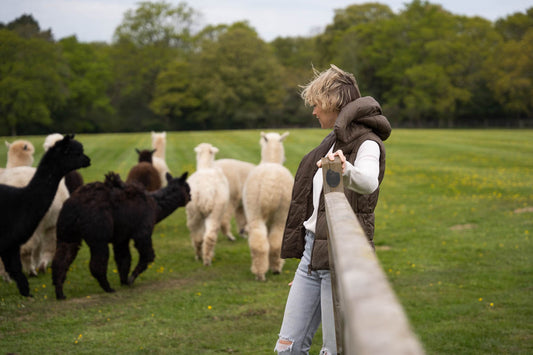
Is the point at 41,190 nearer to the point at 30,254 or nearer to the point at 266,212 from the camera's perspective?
the point at 30,254

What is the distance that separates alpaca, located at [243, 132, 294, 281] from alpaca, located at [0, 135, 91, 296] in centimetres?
253

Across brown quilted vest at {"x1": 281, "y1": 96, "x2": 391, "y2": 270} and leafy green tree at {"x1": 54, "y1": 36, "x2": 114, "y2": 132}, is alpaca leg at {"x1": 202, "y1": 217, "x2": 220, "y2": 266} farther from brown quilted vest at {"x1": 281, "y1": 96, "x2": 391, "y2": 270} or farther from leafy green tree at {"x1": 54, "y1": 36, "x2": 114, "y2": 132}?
leafy green tree at {"x1": 54, "y1": 36, "x2": 114, "y2": 132}

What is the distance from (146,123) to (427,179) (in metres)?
49.2

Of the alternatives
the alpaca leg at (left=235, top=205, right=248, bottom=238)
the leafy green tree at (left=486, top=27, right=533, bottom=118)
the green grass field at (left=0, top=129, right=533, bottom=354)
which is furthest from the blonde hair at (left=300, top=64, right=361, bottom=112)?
the leafy green tree at (left=486, top=27, right=533, bottom=118)

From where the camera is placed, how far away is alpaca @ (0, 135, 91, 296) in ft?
22.2

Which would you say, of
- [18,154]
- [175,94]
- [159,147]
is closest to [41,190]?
[18,154]

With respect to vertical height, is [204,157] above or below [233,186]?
above

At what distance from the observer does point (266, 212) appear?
8.16 m

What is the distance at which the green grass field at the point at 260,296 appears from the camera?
555 centimetres

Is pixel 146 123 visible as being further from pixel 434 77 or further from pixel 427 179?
pixel 427 179

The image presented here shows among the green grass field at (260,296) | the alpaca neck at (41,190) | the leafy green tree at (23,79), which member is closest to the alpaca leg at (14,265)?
the green grass field at (260,296)

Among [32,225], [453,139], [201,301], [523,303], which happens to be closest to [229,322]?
[201,301]

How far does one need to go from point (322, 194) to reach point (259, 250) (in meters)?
4.93

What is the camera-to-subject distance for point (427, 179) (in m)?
19.2
